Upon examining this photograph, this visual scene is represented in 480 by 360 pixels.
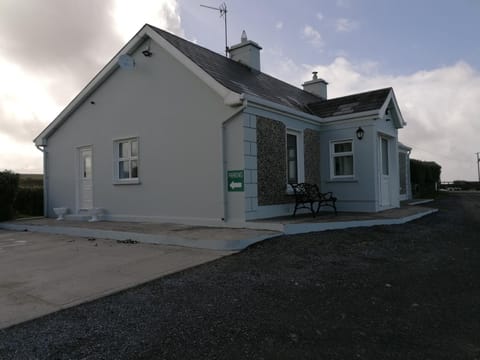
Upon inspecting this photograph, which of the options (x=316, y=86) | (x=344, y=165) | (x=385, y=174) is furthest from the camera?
(x=316, y=86)

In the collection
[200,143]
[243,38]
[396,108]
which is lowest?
[200,143]

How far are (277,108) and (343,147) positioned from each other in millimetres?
3227

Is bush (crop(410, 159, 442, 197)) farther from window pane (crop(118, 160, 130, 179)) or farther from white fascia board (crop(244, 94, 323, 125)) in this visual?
window pane (crop(118, 160, 130, 179))

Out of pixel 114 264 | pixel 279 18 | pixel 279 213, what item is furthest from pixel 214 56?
pixel 114 264

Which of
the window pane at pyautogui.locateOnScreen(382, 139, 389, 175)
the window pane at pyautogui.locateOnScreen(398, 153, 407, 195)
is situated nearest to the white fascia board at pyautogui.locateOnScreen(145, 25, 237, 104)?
the window pane at pyautogui.locateOnScreen(382, 139, 389, 175)

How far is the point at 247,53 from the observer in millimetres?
13477

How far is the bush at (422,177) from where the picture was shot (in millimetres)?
21891

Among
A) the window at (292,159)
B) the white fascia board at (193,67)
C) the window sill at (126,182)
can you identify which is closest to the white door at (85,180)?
the window sill at (126,182)

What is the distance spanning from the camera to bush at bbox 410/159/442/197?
21.9m

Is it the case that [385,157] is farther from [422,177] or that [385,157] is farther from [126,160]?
[422,177]

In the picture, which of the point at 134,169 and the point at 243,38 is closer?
the point at 134,169

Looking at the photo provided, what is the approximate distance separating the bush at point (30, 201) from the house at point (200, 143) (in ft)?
Answer: 5.39

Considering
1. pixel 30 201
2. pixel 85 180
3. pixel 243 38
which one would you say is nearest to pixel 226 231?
pixel 85 180

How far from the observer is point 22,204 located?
48.1 ft
